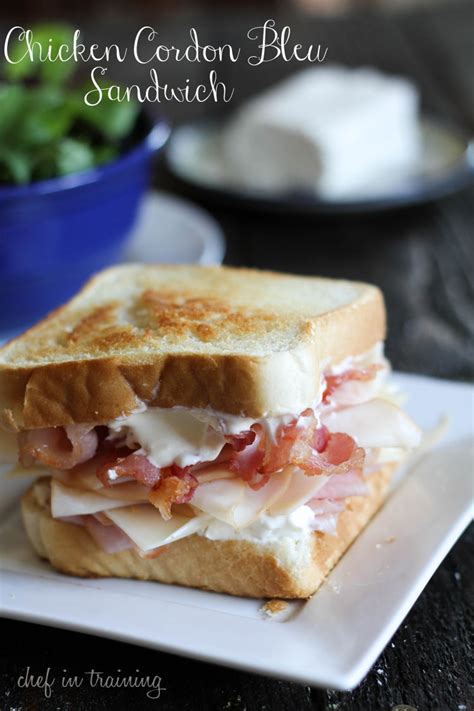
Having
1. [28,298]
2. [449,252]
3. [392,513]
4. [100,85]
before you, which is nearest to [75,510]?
[392,513]

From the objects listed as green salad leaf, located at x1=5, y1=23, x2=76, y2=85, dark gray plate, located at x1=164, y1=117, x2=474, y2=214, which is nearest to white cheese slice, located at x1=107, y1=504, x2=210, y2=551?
green salad leaf, located at x1=5, y1=23, x2=76, y2=85

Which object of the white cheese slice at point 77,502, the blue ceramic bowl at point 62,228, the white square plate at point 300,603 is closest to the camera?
the white square plate at point 300,603

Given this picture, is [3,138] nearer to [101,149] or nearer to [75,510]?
[101,149]

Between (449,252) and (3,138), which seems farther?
(449,252)

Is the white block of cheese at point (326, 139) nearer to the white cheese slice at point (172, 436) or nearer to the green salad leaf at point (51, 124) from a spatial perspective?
the green salad leaf at point (51, 124)

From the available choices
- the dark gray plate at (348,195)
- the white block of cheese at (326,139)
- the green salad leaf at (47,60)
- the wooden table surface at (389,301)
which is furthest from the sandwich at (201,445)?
the white block of cheese at (326,139)

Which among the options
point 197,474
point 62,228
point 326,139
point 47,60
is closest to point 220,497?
point 197,474

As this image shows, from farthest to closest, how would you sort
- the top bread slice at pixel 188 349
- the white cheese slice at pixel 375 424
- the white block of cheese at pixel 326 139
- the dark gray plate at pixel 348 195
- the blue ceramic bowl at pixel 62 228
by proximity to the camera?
the white block of cheese at pixel 326 139 < the dark gray plate at pixel 348 195 < the blue ceramic bowl at pixel 62 228 < the white cheese slice at pixel 375 424 < the top bread slice at pixel 188 349
